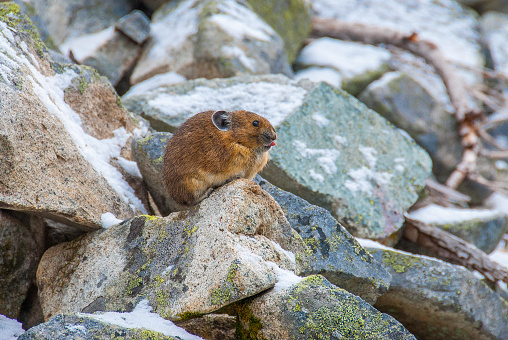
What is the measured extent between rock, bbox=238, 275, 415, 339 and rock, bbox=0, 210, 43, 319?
274cm

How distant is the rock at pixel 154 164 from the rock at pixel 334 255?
1431mm

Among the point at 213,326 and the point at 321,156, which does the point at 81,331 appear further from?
the point at 321,156

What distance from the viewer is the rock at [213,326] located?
4.11 m

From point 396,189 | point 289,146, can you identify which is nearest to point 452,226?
point 396,189

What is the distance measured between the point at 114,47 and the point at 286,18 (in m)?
4.38

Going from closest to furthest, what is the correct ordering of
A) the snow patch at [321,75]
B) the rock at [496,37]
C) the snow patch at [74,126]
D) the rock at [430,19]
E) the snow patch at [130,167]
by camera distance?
the snow patch at [74,126] < the snow patch at [130,167] < the snow patch at [321,75] < the rock at [430,19] < the rock at [496,37]

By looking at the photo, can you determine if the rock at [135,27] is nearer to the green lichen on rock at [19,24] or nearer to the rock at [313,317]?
the green lichen on rock at [19,24]

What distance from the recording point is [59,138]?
16.8 ft

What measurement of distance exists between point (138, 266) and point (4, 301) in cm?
160

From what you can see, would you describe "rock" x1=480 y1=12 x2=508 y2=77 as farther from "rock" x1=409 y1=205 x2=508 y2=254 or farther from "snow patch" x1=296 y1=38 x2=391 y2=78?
"rock" x1=409 y1=205 x2=508 y2=254

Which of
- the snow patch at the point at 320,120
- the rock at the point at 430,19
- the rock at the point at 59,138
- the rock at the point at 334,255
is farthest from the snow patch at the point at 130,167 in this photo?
the rock at the point at 430,19

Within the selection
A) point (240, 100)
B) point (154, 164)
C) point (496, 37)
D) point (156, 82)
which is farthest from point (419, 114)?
point (496, 37)

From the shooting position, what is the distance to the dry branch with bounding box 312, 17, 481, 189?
36.4ft

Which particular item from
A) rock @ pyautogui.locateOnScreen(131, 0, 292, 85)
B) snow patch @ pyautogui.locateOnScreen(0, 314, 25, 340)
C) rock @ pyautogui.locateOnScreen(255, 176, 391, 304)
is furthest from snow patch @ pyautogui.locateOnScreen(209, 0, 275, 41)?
snow patch @ pyautogui.locateOnScreen(0, 314, 25, 340)
